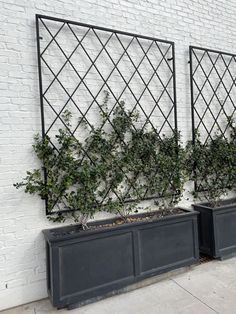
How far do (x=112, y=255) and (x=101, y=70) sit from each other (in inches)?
66.9

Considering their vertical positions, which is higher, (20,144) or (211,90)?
(211,90)

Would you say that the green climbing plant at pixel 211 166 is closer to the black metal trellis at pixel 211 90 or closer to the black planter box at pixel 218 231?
the black metal trellis at pixel 211 90

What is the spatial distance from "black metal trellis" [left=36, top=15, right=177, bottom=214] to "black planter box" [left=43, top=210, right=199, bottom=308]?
0.49 metres

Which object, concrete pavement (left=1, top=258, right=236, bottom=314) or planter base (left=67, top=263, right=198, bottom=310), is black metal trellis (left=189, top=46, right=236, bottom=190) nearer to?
planter base (left=67, top=263, right=198, bottom=310)

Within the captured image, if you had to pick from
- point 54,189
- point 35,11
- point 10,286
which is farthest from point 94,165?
point 35,11

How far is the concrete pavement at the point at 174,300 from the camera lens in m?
1.97

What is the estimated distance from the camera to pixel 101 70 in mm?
2537

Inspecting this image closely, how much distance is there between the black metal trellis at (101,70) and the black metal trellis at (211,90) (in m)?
0.35

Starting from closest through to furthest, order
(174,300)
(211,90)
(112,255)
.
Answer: (174,300) < (112,255) < (211,90)

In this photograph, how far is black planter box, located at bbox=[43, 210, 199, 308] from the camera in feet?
6.64

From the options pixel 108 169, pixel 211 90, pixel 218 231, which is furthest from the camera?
pixel 211 90

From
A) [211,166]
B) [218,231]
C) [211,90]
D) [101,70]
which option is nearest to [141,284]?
[218,231]

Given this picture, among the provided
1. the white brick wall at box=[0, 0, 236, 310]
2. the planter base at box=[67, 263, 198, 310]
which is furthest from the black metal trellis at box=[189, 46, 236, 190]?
the white brick wall at box=[0, 0, 236, 310]

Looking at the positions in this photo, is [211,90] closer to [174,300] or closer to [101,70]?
[101,70]
